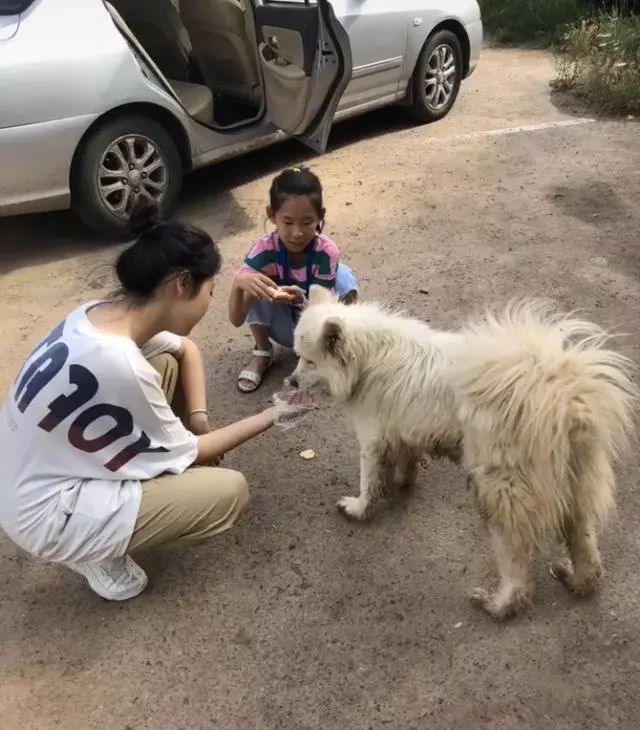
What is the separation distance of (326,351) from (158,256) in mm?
773

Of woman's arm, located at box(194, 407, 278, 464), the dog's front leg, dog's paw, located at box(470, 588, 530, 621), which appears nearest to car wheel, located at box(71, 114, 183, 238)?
woman's arm, located at box(194, 407, 278, 464)

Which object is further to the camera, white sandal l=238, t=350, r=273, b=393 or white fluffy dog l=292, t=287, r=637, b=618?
white sandal l=238, t=350, r=273, b=393

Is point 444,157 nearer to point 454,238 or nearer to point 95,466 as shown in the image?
point 454,238

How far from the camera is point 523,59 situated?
9.77 m

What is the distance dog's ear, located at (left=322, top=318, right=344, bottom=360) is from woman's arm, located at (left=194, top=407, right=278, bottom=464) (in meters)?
0.37

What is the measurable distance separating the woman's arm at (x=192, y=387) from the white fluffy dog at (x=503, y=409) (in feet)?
1.71

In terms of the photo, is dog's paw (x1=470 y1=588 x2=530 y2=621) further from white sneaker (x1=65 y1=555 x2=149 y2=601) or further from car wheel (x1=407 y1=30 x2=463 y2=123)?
car wheel (x1=407 y1=30 x2=463 y2=123)

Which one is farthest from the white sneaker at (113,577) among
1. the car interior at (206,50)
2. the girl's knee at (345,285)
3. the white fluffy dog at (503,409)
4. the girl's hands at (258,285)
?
the car interior at (206,50)

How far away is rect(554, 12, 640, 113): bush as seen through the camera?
7.41 metres

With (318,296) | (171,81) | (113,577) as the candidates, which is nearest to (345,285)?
(318,296)

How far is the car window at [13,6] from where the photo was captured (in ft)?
15.9

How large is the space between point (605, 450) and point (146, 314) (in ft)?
5.45

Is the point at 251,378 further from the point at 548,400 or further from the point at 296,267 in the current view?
the point at 548,400

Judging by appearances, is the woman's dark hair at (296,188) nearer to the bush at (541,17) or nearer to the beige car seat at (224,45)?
the beige car seat at (224,45)
